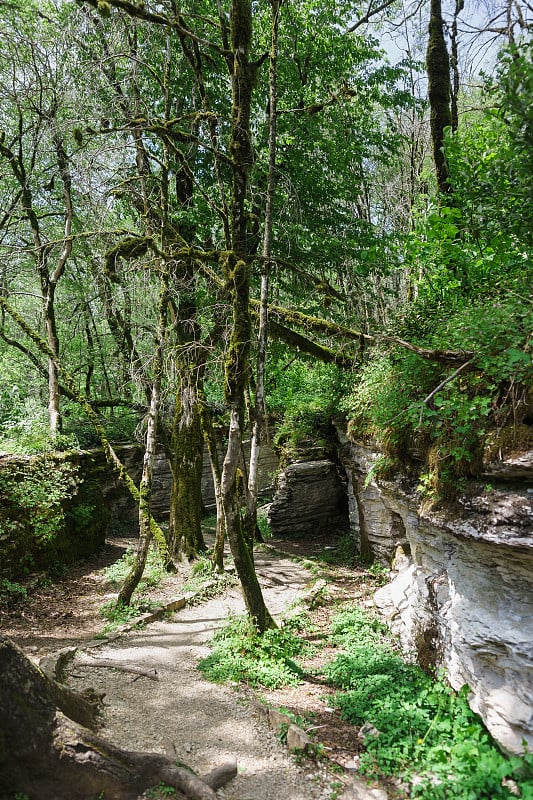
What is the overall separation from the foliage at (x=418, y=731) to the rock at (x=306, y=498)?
23.8ft

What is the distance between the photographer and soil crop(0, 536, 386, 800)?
429 cm

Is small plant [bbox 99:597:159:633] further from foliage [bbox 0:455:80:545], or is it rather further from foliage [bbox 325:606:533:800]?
foliage [bbox 325:606:533:800]

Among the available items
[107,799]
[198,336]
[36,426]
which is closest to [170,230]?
[198,336]

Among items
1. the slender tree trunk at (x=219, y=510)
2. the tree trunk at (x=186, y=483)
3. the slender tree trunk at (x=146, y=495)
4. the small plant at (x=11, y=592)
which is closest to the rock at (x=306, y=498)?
the tree trunk at (x=186, y=483)

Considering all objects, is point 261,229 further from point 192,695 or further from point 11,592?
point 11,592

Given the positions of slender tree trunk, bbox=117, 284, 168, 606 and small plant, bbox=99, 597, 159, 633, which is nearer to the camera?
small plant, bbox=99, 597, 159, 633

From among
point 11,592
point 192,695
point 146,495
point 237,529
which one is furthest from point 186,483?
point 192,695

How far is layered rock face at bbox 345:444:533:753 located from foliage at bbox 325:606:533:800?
20cm

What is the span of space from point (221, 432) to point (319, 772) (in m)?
13.7

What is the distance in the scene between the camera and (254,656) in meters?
6.48

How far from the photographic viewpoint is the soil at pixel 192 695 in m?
4.29

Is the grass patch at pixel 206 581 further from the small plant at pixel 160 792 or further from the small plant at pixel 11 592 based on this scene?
the small plant at pixel 160 792

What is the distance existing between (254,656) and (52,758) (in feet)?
12.2

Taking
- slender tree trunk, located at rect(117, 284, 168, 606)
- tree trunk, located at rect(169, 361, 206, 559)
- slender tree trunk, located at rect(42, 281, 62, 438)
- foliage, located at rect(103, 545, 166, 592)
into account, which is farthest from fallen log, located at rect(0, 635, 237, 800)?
slender tree trunk, located at rect(42, 281, 62, 438)
